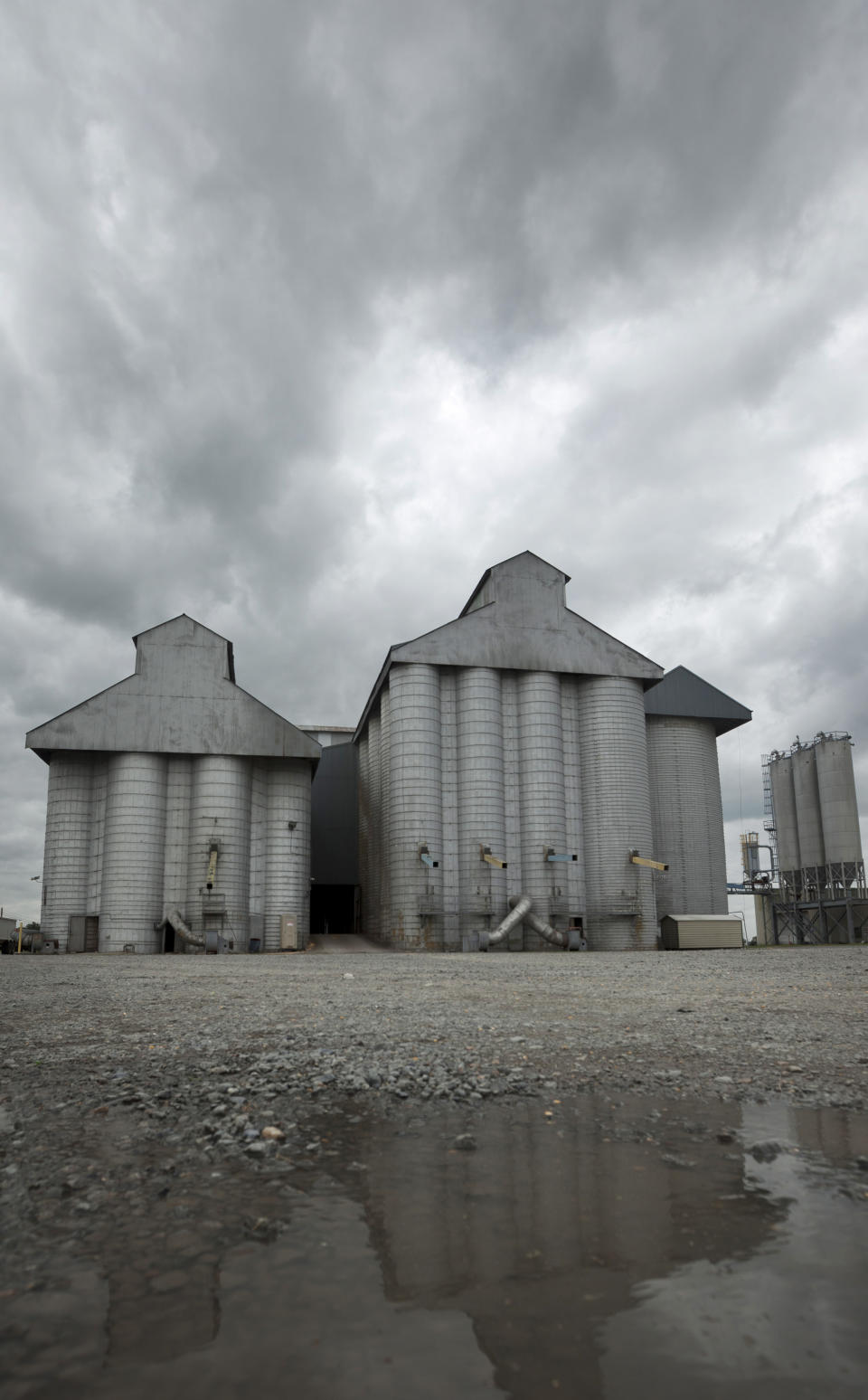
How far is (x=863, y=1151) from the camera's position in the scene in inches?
190

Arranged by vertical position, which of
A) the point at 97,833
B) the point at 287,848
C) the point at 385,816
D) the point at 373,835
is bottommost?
the point at 287,848

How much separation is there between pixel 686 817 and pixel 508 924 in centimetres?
1741

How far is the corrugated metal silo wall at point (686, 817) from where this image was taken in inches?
2055

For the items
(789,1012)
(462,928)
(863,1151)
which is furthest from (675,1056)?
(462,928)

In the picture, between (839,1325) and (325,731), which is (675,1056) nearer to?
(839,1325)

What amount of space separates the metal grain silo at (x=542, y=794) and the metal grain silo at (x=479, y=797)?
1272 millimetres

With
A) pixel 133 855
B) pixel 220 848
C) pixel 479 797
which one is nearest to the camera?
pixel 133 855

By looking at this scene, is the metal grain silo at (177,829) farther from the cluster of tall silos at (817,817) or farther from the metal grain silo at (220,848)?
the cluster of tall silos at (817,817)

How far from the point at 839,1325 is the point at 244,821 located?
43652mm

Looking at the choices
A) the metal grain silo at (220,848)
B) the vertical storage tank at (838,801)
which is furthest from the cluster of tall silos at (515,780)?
the vertical storage tank at (838,801)

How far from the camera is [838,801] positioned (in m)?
62.7

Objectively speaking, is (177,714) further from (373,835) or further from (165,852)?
(373,835)

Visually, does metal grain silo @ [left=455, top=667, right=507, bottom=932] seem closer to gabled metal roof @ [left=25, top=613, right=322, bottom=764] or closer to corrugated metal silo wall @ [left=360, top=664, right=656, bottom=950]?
corrugated metal silo wall @ [left=360, top=664, right=656, bottom=950]

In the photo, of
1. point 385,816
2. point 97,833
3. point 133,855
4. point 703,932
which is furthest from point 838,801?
point 97,833
